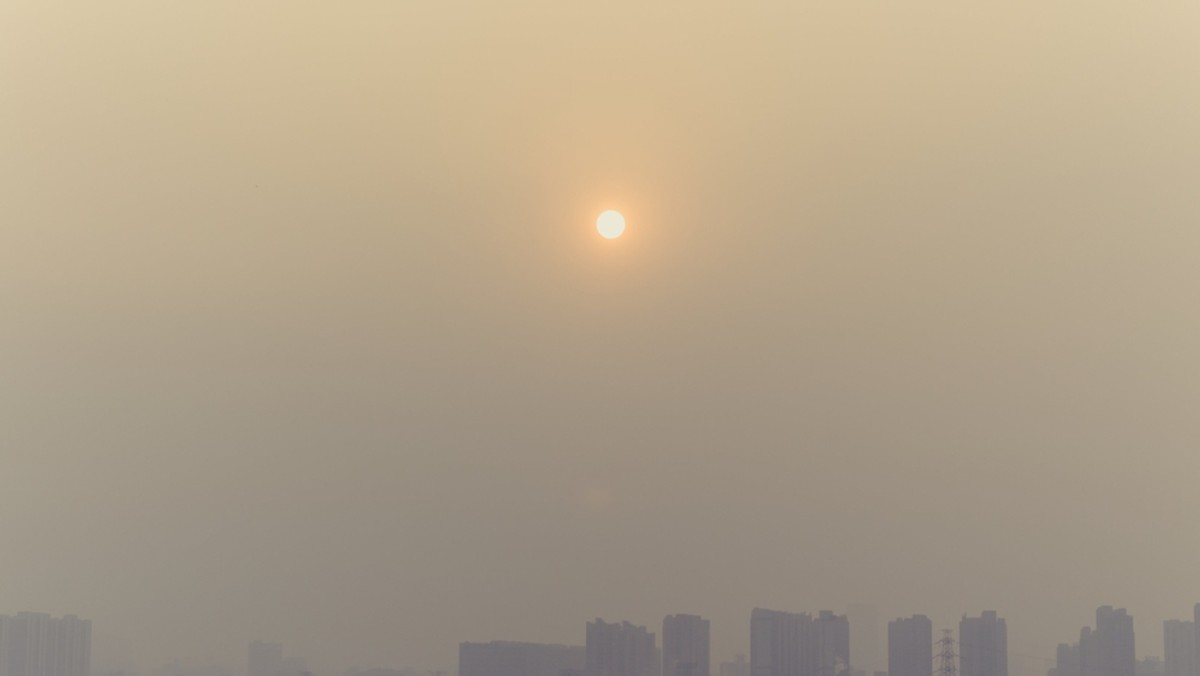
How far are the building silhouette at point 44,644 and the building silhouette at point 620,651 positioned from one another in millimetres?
2549

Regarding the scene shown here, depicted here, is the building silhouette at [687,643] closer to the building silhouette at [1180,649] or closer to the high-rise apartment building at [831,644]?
the high-rise apartment building at [831,644]

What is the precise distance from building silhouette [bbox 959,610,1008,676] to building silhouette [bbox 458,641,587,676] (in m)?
1.94

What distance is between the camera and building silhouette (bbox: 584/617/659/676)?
19.9 ft

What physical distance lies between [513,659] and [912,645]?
1995 mm

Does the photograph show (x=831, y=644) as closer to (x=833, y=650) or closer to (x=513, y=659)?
(x=833, y=650)

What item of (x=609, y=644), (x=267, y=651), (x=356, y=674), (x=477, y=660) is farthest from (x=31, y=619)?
(x=609, y=644)

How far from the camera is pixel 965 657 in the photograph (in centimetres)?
619

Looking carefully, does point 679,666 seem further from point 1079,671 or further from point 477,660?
point 1079,671

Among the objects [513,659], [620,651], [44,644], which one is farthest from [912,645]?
[44,644]

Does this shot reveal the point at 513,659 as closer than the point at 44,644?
Yes

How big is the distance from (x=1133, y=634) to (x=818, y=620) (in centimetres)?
156

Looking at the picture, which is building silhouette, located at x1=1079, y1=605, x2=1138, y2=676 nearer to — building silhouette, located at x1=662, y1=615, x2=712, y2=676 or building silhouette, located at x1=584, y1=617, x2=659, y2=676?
building silhouette, located at x1=662, y1=615, x2=712, y2=676

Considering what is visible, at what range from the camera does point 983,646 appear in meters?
6.21

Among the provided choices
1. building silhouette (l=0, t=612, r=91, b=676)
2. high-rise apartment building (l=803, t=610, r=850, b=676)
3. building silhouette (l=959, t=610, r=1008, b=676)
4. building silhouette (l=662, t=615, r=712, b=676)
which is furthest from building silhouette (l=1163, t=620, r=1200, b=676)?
building silhouette (l=0, t=612, r=91, b=676)
